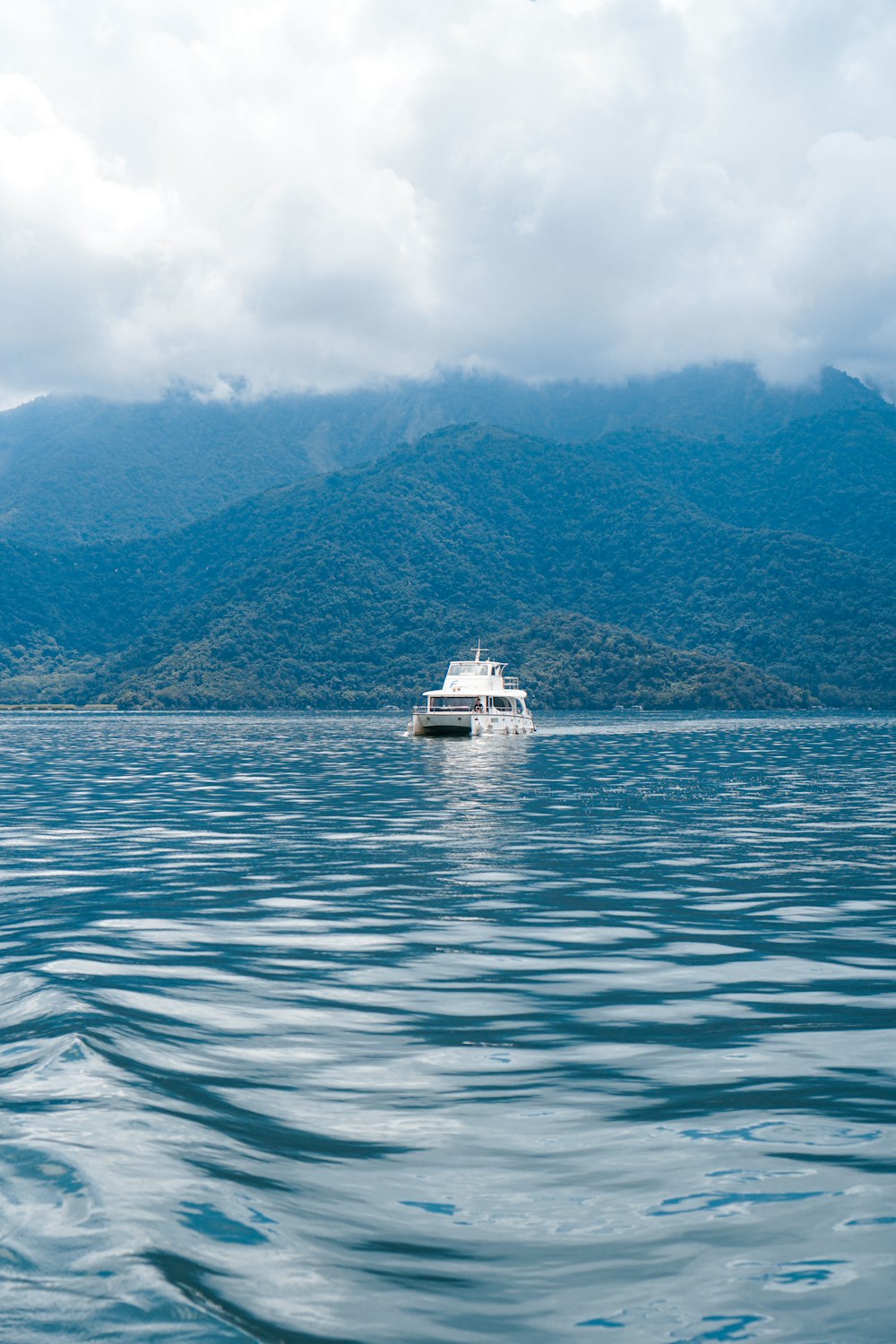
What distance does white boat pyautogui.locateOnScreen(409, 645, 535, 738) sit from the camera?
91688 mm

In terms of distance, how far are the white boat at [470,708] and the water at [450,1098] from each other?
65.4 metres

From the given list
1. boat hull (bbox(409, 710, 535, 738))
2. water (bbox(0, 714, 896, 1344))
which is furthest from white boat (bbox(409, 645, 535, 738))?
water (bbox(0, 714, 896, 1344))

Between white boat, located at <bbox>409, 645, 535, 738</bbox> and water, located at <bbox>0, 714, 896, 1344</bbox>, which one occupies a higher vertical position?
white boat, located at <bbox>409, 645, 535, 738</bbox>

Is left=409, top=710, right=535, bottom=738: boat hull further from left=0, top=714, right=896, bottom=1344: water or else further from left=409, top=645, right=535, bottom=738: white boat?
left=0, top=714, right=896, bottom=1344: water

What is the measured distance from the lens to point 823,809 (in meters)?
36.0

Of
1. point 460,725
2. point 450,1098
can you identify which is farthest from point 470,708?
point 450,1098

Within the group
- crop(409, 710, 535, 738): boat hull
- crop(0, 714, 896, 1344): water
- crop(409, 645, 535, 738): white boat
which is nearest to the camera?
crop(0, 714, 896, 1344): water

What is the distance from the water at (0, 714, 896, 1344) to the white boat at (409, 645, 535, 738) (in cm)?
6541

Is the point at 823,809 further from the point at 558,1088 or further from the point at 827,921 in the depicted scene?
the point at 558,1088

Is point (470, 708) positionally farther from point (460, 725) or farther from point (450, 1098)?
point (450, 1098)

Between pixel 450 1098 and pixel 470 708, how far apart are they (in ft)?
279

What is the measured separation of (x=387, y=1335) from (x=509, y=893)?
15.5m

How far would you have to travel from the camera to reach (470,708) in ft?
310

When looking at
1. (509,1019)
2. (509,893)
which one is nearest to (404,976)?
(509,1019)
